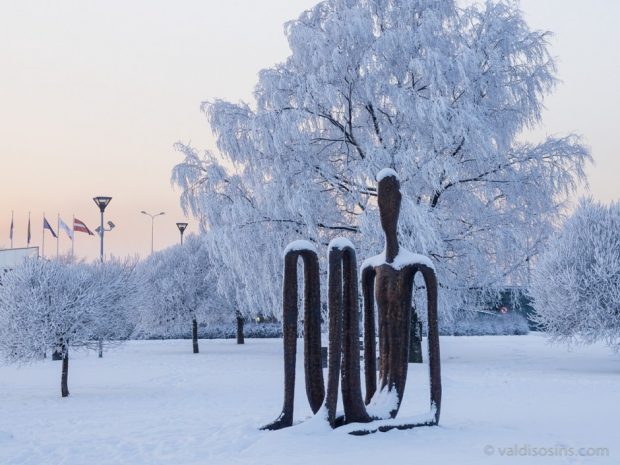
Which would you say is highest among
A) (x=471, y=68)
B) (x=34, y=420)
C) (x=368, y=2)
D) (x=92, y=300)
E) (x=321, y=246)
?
(x=368, y=2)

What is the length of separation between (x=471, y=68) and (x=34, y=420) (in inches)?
539

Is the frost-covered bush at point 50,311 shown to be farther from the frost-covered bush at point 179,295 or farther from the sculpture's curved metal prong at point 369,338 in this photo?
the frost-covered bush at point 179,295

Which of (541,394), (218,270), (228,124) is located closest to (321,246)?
(228,124)

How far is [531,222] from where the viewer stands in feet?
72.5

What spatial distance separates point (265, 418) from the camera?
1180cm

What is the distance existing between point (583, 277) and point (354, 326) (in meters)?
12.2

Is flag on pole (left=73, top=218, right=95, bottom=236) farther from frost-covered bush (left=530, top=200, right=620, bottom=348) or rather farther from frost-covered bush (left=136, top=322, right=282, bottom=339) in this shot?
frost-covered bush (left=530, top=200, right=620, bottom=348)

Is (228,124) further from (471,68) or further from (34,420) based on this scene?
(34,420)

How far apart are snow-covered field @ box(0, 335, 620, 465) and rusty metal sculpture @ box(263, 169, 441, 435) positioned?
1.31 ft

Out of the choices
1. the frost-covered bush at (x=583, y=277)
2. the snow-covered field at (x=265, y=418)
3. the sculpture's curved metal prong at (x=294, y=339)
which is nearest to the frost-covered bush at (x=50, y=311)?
the snow-covered field at (x=265, y=418)

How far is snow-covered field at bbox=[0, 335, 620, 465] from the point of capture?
8391 millimetres

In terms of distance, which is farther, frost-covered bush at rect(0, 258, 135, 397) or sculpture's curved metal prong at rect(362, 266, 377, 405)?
frost-covered bush at rect(0, 258, 135, 397)

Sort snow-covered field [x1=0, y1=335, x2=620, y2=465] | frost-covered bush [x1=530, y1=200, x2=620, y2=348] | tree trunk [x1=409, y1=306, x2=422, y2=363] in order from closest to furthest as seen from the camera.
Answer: snow-covered field [x1=0, y1=335, x2=620, y2=465]
frost-covered bush [x1=530, y1=200, x2=620, y2=348]
tree trunk [x1=409, y1=306, x2=422, y2=363]

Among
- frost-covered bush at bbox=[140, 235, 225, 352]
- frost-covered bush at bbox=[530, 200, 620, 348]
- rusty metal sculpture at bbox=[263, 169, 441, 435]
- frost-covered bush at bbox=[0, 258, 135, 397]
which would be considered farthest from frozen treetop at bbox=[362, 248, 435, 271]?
frost-covered bush at bbox=[140, 235, 225, 352]
